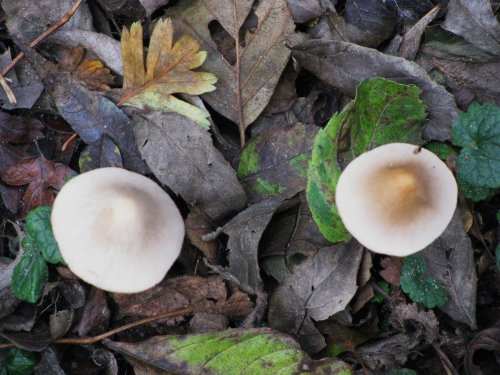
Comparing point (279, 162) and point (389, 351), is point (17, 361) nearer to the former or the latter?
point (279, 162)

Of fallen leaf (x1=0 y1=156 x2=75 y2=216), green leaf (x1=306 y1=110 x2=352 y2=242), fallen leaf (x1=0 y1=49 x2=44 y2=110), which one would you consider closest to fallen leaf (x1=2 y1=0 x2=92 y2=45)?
fallen leaf (x1=0 y1=49 x2=44 y2=110)

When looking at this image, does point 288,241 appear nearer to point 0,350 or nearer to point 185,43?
point 185,43

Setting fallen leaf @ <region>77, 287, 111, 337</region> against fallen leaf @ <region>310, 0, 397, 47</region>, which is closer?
fallen leaf @ <region>77, 287, 111, 337</region>

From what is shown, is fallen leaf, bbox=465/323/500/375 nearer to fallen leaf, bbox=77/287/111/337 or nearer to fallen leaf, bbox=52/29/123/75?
fallen leaf, bbox=77/287/111/337

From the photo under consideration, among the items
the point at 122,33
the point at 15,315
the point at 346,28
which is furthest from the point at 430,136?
the point at 15,315

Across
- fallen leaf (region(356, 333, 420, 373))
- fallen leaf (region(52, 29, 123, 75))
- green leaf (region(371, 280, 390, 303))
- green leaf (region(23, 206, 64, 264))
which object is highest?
fallen leaf (region(52, 29, 123, 75))

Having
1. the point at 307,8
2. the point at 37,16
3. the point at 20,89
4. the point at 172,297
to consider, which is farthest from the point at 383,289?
the point at 37,16
